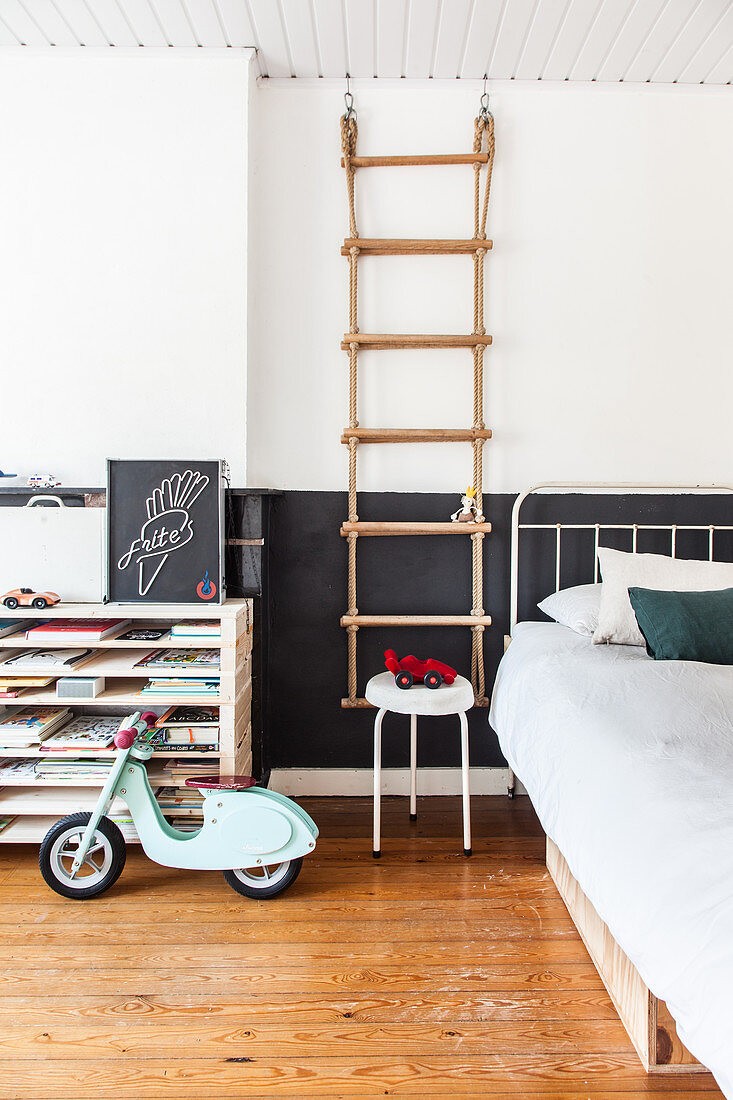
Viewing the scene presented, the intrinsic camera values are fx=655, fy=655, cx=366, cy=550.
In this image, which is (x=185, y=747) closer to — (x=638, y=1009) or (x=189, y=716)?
(x=189, y=716)

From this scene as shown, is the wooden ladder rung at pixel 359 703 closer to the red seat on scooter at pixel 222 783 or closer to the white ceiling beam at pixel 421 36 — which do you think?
the red seat on scooter at pixel 222 783

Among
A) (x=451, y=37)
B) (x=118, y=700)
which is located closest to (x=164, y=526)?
(x=118, y=700)

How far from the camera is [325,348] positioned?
2623 millimetres

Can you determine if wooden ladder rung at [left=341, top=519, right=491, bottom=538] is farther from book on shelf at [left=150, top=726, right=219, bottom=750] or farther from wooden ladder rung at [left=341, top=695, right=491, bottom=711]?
book on shelf at [left=150, top=726, right=219, bottom=750]

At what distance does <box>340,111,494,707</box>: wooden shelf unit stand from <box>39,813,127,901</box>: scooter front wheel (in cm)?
94

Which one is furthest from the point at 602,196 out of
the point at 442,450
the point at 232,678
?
the point at 232,678

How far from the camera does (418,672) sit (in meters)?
2.25

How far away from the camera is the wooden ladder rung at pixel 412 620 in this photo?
252 centimetres

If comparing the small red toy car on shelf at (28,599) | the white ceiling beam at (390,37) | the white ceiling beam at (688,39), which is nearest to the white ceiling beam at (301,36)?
the white ceiling beam at (390,37)

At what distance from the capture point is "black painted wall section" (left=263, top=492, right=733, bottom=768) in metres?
2.64

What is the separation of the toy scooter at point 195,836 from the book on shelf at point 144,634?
339 millimetres

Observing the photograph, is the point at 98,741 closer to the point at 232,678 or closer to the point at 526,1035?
the point at 232,678

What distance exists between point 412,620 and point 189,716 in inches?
34.9

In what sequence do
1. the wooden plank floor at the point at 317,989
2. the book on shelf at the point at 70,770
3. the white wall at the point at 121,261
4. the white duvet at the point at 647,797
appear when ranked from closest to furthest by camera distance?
1. the white duvet at the point at 647,797
2. the wooden plank floor at the point at 317,989
3. the book on shelf at the point at 70,770
4. the white wall at the point at 121,261
